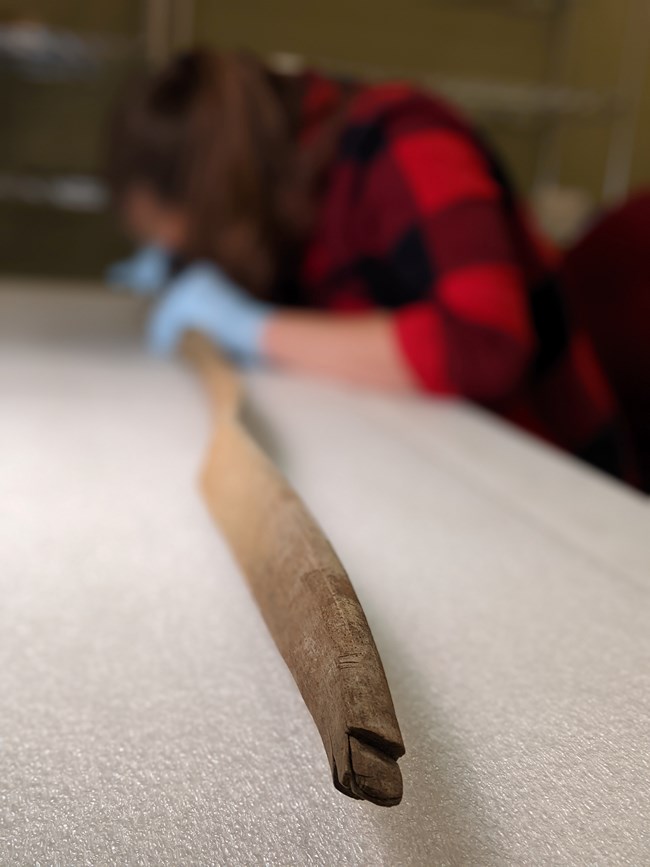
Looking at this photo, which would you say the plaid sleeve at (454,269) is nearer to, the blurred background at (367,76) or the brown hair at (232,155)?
the brown hair at (232,155)

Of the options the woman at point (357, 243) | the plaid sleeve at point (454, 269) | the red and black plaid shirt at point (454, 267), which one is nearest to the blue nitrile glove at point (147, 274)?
the woman at point (357, 243)

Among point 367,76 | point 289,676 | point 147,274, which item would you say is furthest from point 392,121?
point 367,76

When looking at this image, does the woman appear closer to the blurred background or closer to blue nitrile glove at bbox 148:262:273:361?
blue nitrile glove at bbox 148:262:273:361

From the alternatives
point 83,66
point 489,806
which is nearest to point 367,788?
point 489,806

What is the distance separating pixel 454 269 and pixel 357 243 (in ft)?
0.60

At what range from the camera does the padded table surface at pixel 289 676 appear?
185 millimetres

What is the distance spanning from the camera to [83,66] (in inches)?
88.3

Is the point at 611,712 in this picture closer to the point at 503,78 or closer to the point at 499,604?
the point at 499,604

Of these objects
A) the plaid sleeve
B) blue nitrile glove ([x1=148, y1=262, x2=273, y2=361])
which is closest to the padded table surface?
the plaid sleeve

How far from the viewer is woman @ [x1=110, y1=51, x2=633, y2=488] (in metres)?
0.75

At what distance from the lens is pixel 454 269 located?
2.46 ft

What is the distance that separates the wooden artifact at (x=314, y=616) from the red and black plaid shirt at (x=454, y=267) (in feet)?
1.32

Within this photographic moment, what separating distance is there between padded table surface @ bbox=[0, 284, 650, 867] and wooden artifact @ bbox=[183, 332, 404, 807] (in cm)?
2

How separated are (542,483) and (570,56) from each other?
258cm
